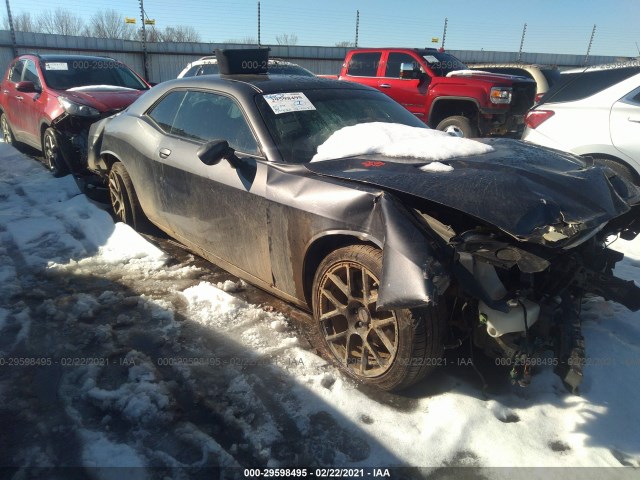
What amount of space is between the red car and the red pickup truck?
4.55 meters

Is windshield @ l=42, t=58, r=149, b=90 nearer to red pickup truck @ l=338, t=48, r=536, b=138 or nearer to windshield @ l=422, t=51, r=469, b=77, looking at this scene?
red pickup truck @ l=338, t=48, r=536, b=138

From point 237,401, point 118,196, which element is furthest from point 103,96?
point 237,401

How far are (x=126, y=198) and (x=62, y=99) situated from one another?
2840 millimetres

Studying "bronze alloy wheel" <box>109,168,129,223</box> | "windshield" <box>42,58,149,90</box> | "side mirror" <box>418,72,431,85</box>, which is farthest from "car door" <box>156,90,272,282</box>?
"side mirror" <box>418,72,431,85</box>

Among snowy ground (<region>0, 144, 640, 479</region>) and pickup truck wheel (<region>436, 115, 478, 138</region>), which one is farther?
pickup truck wheel (<region>436, 115, 478, 138</region>)

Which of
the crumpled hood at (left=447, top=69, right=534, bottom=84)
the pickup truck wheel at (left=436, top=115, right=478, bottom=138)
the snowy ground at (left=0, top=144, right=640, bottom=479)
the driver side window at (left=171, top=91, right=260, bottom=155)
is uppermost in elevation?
the crumpled hood at (left=447, top=69, right=534, bottom=84)

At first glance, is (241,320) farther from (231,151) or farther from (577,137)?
(577,137)

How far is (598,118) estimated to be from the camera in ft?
15.6

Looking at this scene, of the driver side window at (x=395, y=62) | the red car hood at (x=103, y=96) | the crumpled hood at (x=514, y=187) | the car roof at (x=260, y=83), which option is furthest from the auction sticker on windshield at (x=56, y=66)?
the crumpled hood at (x=514, y=187)

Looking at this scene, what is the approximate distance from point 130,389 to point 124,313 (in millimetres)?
890

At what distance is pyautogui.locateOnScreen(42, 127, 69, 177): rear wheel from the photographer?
248 inches

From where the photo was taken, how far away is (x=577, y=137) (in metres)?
4.82

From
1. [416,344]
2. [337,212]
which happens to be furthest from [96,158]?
[416,344]

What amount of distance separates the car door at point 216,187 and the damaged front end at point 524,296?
1181 mm
